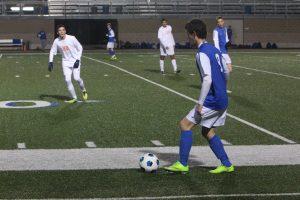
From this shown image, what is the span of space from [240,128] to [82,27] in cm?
3993

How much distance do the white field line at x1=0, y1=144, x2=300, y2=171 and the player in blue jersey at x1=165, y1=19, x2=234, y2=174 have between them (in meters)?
0.58

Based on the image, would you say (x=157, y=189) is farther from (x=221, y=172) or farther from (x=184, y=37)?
(x=184, y=37)

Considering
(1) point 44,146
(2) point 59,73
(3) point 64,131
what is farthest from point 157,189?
(2) point 59,73

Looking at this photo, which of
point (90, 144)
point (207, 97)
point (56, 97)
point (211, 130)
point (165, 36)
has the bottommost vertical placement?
point (56, 97)

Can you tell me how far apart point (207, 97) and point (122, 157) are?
163 cm

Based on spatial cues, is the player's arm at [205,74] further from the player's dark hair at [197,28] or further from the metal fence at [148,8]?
the metal fence at [148,8]

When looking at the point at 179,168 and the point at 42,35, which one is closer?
the point at 179,168

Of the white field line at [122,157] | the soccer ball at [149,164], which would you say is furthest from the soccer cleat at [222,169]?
the soccer ball at [149,164]

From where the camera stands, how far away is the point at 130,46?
4797cm

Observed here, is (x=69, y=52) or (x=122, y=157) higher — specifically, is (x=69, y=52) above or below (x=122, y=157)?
above

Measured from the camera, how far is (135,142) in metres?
9.30

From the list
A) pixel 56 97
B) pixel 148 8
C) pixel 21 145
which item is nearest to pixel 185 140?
pixel 21 145

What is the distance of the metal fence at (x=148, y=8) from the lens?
4859 centimetres

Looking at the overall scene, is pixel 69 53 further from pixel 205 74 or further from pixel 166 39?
pixel 205 74
